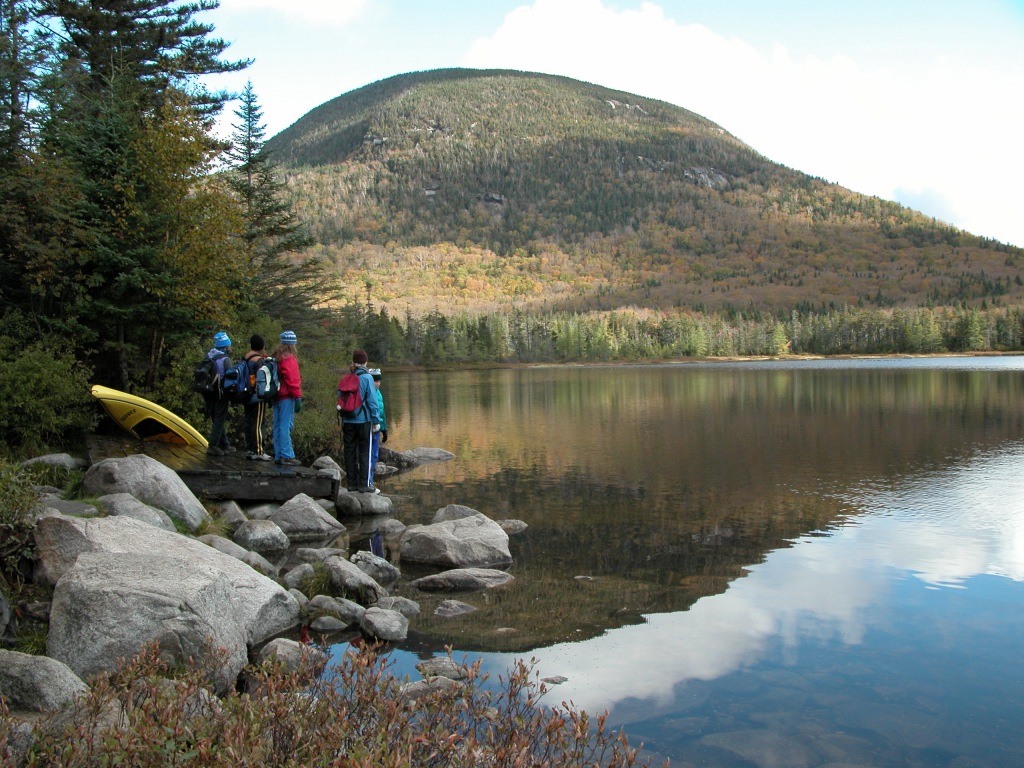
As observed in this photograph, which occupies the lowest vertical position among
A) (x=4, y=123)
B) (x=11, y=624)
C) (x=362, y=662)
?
(x=11, y=624)

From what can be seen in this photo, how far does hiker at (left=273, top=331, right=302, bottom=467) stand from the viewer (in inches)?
646

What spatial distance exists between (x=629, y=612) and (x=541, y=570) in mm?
2397

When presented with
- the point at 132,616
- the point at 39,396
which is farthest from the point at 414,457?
the point at 132,616

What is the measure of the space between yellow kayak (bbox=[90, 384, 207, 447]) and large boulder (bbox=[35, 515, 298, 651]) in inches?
293

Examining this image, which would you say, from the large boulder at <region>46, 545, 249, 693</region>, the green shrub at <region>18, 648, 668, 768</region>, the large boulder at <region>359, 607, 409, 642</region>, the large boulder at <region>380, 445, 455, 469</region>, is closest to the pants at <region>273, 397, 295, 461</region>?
the large boulder at <region>359, 607, 409, 642</region>

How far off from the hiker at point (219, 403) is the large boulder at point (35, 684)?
34.3 feet

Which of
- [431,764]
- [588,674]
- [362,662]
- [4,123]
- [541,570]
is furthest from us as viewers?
[4,123]

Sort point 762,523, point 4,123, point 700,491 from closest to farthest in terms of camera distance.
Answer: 1. point 762,523
2. point 4,123
3. point 700,491

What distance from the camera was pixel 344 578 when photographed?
10945 millimetres

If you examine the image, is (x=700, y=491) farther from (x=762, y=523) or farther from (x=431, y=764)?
(x=431, y=764)

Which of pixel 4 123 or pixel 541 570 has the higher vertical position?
pixel 4 123

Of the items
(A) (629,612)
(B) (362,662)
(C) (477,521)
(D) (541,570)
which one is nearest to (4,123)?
(C) (477,521)

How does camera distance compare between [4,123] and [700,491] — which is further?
[700,491]

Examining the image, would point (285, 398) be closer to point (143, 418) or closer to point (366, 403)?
point (366, 403)
